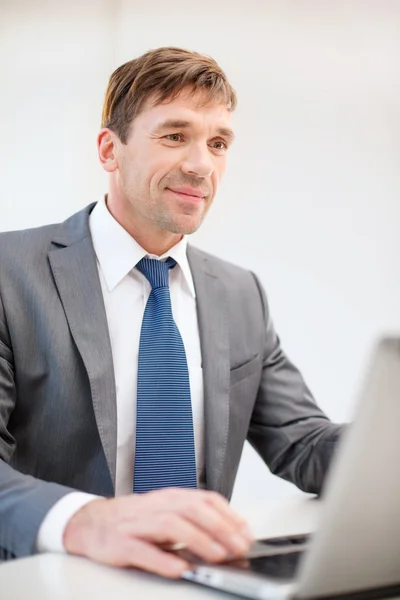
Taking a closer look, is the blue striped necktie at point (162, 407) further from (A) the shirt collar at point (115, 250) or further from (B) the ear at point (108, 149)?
(B) the ear at point (108, 149)

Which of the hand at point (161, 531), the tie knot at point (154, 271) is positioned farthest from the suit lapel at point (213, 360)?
the hand at point (161, 531)

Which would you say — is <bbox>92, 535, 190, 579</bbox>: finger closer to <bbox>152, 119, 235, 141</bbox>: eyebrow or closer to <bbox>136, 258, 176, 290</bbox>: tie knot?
<bbox>136, 258, 176, 290</bbox>: tie knot

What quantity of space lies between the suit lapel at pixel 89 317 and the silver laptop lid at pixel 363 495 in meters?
1.01

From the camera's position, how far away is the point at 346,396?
3355mm

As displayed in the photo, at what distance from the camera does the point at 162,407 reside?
181cm

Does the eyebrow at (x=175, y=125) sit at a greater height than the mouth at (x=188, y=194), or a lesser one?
greater

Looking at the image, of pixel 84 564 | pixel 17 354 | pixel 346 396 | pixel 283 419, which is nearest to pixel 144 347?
pixel 17 354

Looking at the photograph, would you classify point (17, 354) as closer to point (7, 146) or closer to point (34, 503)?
point (34, 503)

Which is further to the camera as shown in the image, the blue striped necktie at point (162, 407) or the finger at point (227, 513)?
the blue striped necktie at point (162, 407)

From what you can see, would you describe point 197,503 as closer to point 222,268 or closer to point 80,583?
point 80,583

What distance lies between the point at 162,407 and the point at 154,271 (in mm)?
336

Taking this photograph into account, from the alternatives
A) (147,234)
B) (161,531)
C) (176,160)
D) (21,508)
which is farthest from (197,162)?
(161,531)

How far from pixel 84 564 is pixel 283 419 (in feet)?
3.38

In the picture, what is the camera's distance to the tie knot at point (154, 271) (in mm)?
1929
